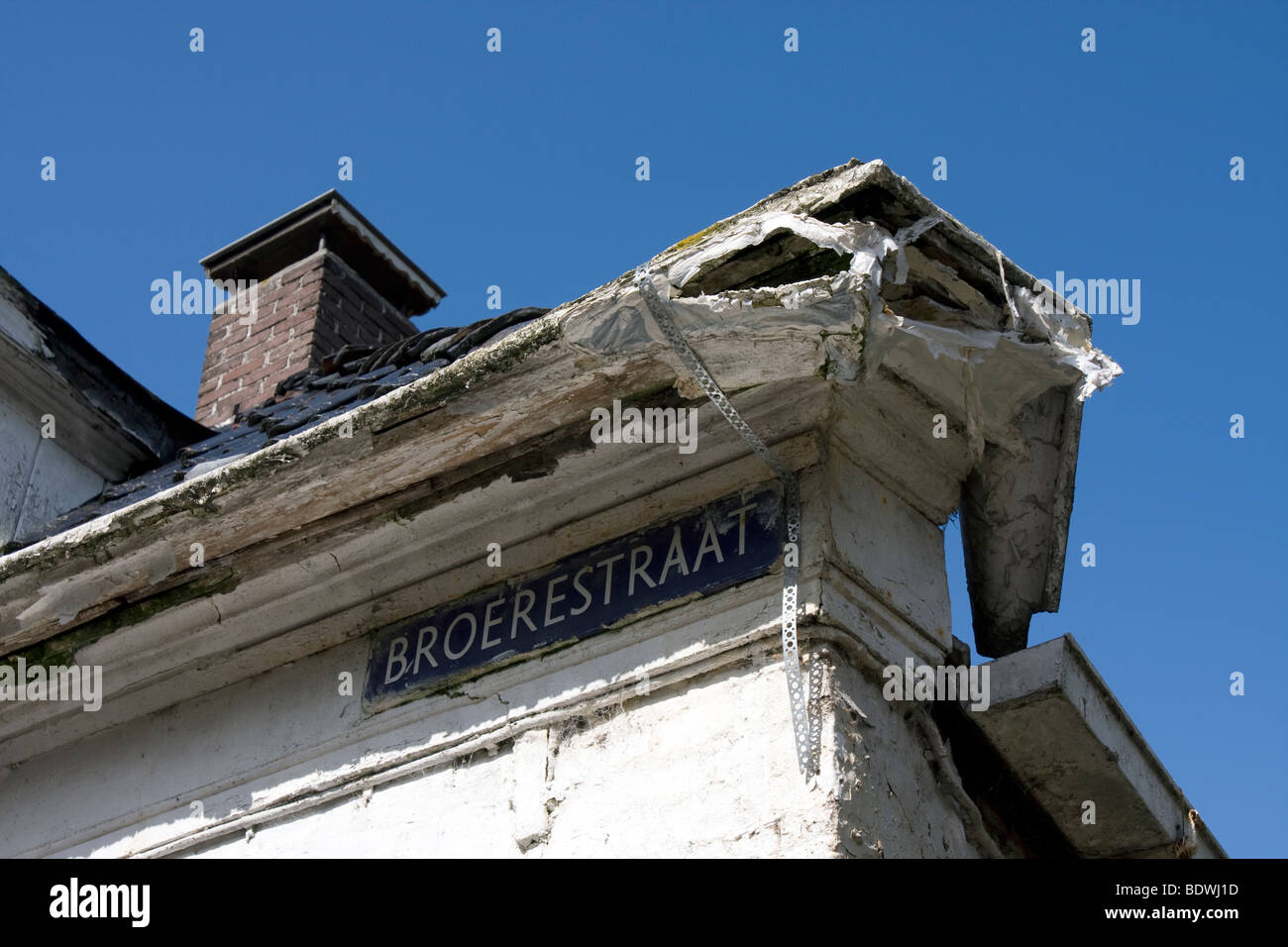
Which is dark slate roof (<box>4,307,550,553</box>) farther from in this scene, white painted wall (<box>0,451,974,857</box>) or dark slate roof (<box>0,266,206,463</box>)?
white painted wall (<box>0,451,974,857</box>)

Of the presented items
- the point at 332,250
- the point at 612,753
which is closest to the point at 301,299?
the point at 332,250

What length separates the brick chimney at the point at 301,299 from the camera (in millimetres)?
6984

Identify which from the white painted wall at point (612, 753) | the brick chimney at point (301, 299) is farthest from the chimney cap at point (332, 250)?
the white painted wall at point (612, 753)

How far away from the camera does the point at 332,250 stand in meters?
7.54

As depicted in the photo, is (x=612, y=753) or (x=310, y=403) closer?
(x=612, y=753)

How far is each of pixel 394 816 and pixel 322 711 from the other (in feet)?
1.42

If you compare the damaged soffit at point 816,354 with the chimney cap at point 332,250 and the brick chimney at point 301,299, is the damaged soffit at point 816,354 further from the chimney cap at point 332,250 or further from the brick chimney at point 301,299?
the chimney cap at point 332,250

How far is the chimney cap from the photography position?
24.6 feet

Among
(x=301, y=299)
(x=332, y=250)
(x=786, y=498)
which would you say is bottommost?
(x=786, y=498)

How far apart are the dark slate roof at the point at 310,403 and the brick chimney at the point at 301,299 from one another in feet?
4.75

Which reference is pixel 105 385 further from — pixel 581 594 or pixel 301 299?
pixel 581 594

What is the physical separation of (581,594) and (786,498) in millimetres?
545

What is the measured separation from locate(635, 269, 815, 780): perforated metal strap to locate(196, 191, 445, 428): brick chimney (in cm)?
398

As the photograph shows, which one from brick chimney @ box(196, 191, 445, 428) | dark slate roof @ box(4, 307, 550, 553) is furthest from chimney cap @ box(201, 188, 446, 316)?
dark slate roof @ box(4, 307, 550, 553)
